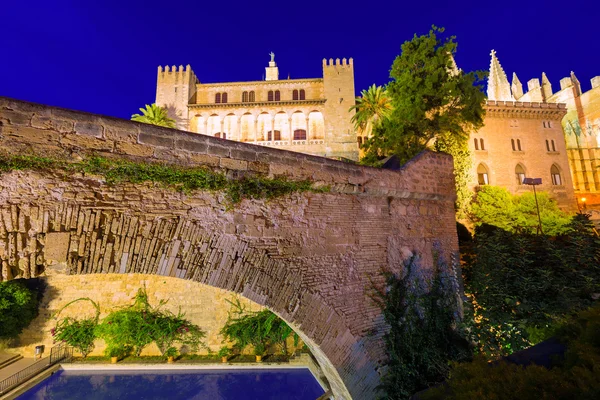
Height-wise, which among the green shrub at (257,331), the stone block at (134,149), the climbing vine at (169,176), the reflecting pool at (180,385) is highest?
the stone block at (134,149)

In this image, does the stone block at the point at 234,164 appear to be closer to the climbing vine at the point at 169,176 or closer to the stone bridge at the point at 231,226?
the stone bridge at the point at 231,226

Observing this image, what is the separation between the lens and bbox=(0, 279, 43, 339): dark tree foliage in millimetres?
10906

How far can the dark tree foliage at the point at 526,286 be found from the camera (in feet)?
19.6

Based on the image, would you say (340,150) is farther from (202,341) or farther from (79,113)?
(79,113)

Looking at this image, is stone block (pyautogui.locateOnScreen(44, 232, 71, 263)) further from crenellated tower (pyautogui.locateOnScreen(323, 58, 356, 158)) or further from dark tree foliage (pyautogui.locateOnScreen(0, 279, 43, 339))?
crenellated tower (pyautogui.locateOnScreen(323, 58, 356, 158))

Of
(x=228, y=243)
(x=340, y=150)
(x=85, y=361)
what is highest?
(x=340, y=150)

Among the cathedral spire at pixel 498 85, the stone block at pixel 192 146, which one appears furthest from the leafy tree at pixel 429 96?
the cathedral spire at pixel 498 85

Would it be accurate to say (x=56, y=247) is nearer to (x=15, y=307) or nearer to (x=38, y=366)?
(x=15, y=307)

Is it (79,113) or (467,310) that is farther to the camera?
(467,310)

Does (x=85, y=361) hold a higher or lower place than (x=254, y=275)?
lower

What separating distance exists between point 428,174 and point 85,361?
45.4 ft

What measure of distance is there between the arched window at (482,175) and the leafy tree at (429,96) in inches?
586

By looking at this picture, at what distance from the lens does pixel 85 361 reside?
37.7ft

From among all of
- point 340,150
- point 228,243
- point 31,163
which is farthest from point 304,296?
point 340,150
